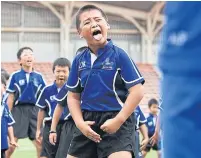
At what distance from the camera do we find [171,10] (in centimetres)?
137

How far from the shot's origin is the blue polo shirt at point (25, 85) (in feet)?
24.8

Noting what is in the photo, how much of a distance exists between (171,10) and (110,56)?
7.12 feet

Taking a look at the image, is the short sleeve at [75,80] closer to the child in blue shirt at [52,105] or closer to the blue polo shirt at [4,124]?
the child in blue shirt at [52,105]

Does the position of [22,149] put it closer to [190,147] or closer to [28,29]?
[190,147]

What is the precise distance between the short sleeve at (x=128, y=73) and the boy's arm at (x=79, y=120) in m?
0.34

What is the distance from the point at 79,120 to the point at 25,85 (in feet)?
13.8

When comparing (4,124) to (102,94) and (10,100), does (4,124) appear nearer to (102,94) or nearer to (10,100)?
(10,100)

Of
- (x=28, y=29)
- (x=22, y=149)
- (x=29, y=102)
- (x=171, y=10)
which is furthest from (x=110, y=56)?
(x=28, y=29)

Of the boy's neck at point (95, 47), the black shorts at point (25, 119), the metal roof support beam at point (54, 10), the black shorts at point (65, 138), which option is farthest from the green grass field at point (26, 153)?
the metal roof support beam at point (54, 10)

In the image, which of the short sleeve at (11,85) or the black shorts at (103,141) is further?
the short sleeve at (11,85)

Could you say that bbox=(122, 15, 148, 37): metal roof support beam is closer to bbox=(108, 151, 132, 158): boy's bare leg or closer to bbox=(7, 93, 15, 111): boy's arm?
bbox=(7, 93, 15, 111): boy's arm

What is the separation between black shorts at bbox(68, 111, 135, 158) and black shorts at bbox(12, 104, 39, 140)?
4.12 metres

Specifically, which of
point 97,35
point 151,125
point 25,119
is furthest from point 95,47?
point 151,125

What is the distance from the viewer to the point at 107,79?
3.46 m
